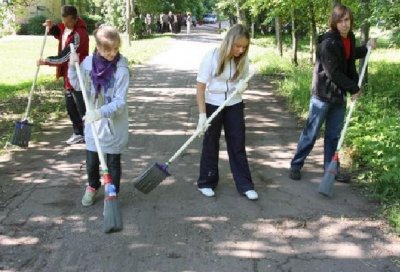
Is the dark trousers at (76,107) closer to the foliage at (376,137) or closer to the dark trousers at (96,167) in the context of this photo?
the dark trousers at (96,167)

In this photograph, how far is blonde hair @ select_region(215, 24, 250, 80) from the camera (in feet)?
15.2

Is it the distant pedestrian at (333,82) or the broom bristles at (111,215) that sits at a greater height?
the distant pedestrian at (333,82)

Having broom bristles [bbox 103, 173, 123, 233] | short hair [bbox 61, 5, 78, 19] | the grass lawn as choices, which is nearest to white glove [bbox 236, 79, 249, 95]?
broom bristles [bbox 103, 173, 123, 233]

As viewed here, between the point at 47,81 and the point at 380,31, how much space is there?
8.57 metres

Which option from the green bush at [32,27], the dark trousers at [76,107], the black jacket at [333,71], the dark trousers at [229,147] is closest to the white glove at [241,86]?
the dark trousers at [229,147]

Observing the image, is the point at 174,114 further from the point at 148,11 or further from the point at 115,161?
the point at 148,11

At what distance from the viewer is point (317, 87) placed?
5.39 m

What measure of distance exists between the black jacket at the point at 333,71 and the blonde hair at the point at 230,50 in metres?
0.88

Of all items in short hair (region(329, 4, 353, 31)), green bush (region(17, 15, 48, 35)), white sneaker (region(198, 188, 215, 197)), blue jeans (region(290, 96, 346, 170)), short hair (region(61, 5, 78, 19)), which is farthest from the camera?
green bush (region(17, 15, 48, 35))

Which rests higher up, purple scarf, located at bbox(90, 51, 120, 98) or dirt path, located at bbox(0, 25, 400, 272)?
purple scarf, located at bbox(90, 51, 120, 98)

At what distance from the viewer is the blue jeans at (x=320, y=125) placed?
214 inches

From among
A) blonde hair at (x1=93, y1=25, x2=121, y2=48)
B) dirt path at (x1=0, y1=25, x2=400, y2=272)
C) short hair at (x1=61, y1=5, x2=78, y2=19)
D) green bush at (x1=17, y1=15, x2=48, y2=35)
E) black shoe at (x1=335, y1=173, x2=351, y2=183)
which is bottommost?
dirt path at (x1=0, y1=25, x2=400, y2=272)

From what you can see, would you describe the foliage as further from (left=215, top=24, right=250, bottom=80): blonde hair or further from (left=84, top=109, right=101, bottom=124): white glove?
(left=84, top=109, right=101, bottom=124): white glove

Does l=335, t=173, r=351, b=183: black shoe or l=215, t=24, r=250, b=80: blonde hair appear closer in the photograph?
l=215, t=24, r=250, b=80: blonde hair
